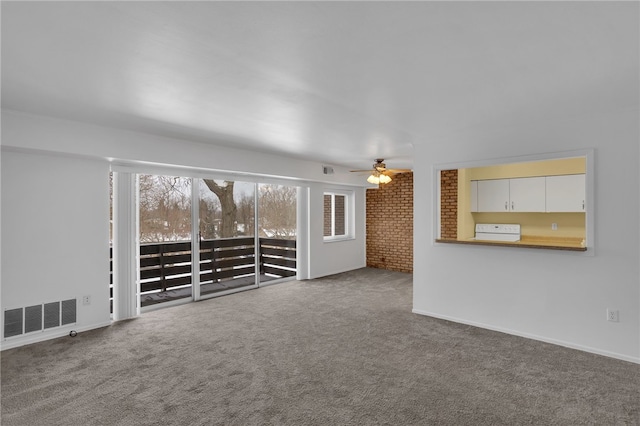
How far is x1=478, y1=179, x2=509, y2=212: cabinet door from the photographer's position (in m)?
6.10

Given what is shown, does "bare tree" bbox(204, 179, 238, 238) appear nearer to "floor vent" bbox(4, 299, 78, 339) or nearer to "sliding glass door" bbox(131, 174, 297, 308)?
"sliding glass door" bbox(131, 174, 297, 308)

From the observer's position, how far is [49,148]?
3.61 meters

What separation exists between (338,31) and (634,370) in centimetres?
374

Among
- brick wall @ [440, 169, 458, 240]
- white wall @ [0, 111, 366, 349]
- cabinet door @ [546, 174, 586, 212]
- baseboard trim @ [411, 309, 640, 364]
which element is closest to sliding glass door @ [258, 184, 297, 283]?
white wall @ [0, 111, 366, 349]

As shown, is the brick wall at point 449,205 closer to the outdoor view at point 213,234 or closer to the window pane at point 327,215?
the window pane at point 327,215

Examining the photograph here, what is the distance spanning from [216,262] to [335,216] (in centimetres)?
328

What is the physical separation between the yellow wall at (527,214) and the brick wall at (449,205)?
0.09 m

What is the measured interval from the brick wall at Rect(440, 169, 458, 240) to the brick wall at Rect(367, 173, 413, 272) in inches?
48.2

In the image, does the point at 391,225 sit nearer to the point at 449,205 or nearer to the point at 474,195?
the point at 449,205

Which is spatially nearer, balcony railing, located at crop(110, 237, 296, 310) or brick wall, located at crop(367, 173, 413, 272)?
balcony railing, located at crop(110, 237, 296, 310)

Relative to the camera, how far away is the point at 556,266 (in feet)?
12.0

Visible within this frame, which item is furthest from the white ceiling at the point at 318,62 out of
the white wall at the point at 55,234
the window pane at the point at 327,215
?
the window pane at the point at 327,215

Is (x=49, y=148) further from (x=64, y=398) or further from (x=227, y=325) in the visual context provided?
(x=227, y=325)

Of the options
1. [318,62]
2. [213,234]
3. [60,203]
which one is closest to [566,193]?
[318,62]
